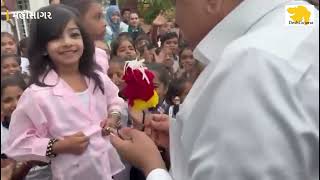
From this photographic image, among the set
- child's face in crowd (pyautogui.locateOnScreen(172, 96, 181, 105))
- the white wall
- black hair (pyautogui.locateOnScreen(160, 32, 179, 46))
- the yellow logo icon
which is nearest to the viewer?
the yellow logo icon

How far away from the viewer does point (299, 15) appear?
700mm

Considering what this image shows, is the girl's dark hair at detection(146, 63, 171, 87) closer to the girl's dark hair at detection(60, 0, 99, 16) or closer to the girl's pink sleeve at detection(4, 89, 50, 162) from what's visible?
the girl's dark hair at detection(60, 0, 99, 16)

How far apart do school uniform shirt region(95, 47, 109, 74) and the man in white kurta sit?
1064mm

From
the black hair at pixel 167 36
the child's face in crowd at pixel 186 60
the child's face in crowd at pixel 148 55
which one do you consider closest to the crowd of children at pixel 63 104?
the child's face in crowd at pixel 148 55

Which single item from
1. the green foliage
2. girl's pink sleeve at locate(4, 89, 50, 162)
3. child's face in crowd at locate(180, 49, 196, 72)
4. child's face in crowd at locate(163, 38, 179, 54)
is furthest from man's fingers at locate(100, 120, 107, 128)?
child's face in crowd at locate(163, 38, 179, 54)

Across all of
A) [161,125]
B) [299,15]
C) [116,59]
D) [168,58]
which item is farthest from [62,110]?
[168,58]

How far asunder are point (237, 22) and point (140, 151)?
323 millimetres

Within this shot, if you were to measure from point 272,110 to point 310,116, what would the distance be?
5 centimetres

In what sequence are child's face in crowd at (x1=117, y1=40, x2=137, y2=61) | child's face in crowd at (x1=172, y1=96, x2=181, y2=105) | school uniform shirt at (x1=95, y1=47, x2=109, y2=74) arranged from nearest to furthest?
school uniform shirt at (x1=95, y1=47, x2=109, y2=74) → child's face in crowd at (x1=172, y1=96, x2=181, y2=105) → child's face in crowd at (x1=117, y1=40, x2=137, y2=61)

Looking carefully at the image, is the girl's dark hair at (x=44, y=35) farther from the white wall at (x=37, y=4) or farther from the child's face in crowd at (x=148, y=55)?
the child's face in crowd at (x=148, y=55)

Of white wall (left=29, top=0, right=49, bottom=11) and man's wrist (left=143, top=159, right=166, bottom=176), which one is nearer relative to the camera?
man's wrist (left=143, top=159, right=166, bottom=176)

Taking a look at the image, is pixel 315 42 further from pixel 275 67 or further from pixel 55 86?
pixel 55 86

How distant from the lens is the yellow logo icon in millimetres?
690

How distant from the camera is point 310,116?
60 centimetres
